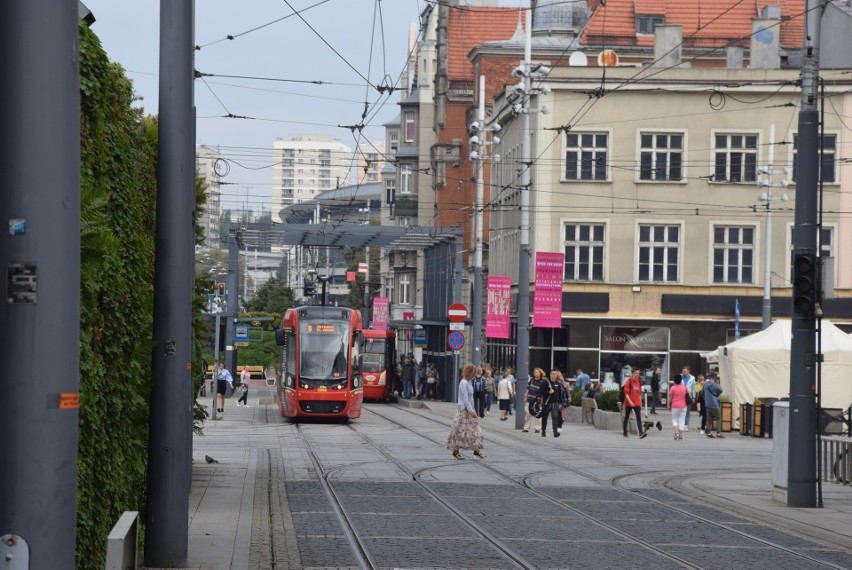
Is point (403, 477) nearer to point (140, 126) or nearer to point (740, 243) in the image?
point (140, 126)

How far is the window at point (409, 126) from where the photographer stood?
94.1 m

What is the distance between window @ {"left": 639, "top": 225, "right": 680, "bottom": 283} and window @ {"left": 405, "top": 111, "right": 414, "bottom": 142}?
42.4 meters

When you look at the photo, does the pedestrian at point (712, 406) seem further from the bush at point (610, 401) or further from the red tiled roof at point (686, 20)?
the red tiled roof at point (686, 20)

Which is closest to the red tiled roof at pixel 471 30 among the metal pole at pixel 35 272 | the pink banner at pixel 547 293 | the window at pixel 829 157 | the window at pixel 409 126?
the window at pixel 409 126

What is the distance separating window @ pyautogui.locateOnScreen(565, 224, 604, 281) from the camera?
53.1 meters

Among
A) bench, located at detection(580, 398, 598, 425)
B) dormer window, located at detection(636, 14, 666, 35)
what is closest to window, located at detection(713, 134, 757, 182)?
bench, located at detection(580, 398, 598, 425)

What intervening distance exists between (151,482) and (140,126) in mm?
4033

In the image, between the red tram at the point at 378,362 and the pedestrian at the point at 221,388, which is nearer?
the pedestrian at the point at 221,388

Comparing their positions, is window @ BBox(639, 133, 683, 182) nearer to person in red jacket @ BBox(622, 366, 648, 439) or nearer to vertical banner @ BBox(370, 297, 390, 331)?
vertical banner @ BBox(370, 297, 390, 331)

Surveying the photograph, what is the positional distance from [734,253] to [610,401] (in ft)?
53.0

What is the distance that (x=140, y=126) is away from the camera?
1346cm

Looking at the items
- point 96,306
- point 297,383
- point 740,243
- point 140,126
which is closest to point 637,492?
point 140,126

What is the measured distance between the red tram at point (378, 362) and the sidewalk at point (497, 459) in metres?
16.0

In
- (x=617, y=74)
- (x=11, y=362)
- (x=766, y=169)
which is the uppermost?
(x=617, y=74)
